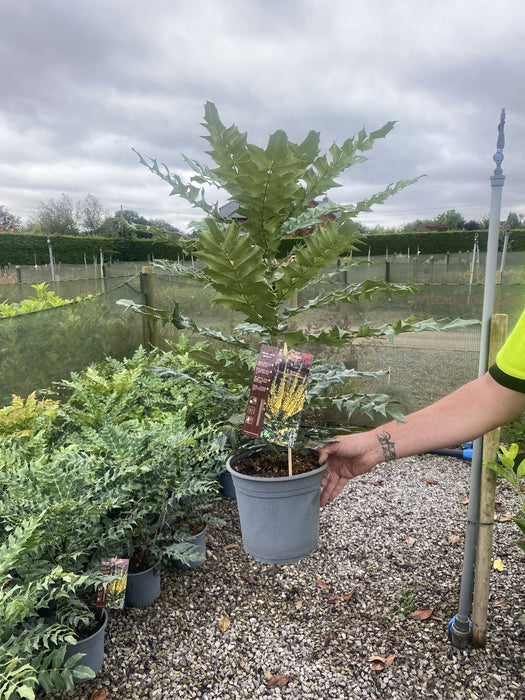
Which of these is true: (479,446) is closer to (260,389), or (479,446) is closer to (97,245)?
(260,389)

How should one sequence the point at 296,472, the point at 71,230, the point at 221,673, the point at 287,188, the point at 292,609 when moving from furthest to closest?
the point at 71,230 → the point at 292,609 → the point at 221,673 → the point at 296,472 → the point at 287,188

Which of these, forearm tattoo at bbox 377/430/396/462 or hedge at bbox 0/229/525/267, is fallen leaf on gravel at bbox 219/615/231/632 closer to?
forearm tattoo at bbox 377/430/396/462

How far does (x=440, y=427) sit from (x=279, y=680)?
51.2 inches

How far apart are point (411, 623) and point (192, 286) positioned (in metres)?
3.57

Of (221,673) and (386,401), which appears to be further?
(221,673)

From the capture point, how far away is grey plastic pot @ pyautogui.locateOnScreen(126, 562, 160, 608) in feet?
7.04

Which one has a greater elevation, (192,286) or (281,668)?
(192,286)

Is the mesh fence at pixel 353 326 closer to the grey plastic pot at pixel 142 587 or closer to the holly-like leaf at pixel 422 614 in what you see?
the grey plastic pot at pixel 142 587

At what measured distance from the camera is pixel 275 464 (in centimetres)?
140

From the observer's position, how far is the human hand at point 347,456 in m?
1.31

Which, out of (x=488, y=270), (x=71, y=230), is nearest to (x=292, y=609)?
(x=488, y=270)

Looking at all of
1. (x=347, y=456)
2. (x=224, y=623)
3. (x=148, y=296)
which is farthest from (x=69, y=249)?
(x=347, y=456)

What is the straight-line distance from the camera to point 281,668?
1.87m

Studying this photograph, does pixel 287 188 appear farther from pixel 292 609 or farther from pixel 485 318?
pixel 292 609
